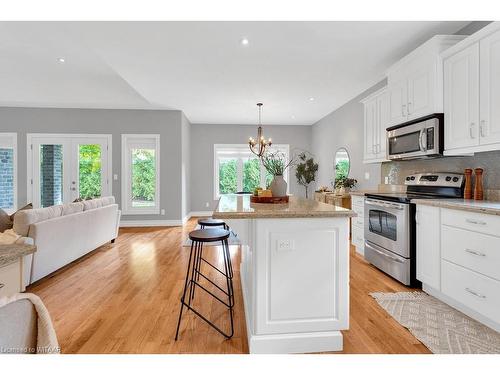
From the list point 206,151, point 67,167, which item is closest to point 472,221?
point 206,151

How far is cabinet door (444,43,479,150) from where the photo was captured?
Result: 231 cm

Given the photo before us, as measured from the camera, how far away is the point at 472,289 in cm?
199

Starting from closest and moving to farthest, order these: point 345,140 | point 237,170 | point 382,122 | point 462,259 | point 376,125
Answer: point 462,259, point 382,122, point 376,125, point 345,140, point 237,170

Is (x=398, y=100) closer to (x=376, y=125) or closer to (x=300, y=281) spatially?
(x=376, y=125)

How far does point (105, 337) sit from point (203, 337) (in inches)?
27.1

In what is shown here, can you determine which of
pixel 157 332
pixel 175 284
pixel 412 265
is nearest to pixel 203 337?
pixel 157 332

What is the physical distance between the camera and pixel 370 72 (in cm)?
383

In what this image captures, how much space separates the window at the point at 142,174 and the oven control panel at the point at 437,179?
201 inches

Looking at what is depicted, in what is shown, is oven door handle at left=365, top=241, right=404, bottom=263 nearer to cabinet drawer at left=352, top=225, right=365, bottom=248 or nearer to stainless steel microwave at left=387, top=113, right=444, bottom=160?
cabinet drawer at left=352, top=225, right=365, bottom=248

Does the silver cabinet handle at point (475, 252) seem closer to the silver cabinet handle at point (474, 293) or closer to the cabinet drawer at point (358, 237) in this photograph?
the silver cabinet handle at point (474, 293)

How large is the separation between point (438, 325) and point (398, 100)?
251 centimetres

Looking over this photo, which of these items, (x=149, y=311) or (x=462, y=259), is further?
(x=149, y=311)
